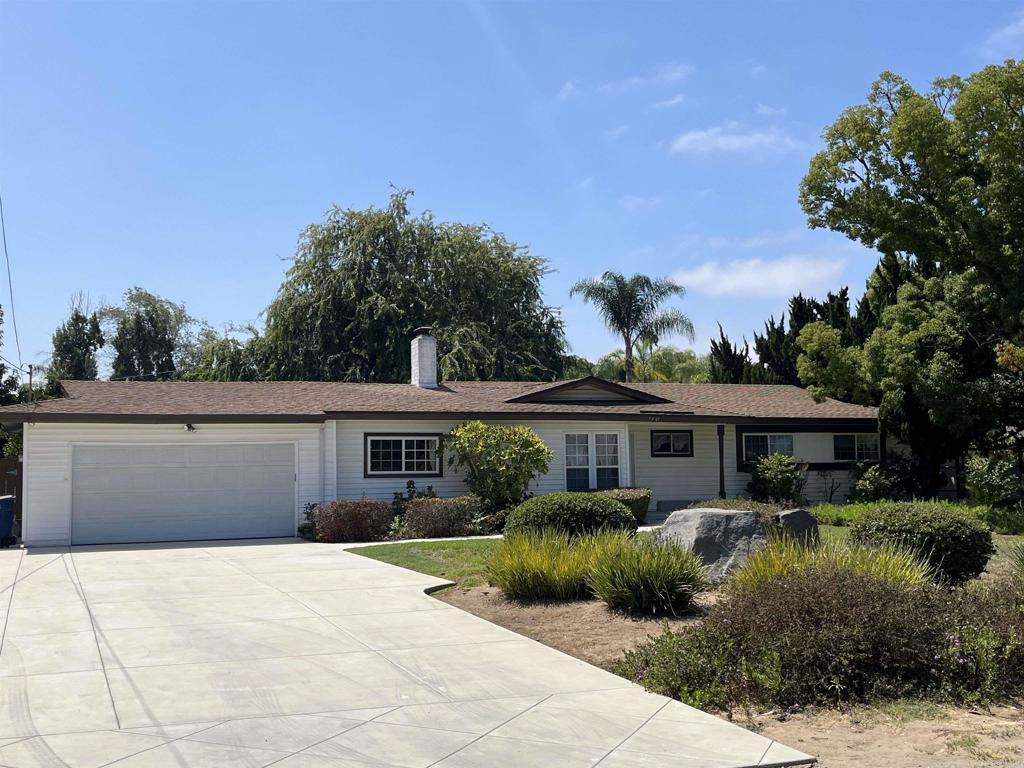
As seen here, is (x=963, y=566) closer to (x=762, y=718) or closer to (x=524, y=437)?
(x=762, y=718)

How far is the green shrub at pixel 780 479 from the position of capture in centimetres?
2400

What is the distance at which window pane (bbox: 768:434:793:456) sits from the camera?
2603 centimetres

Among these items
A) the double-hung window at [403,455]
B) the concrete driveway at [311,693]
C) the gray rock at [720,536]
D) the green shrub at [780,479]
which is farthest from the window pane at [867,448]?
the concrete driveway at [311,693]

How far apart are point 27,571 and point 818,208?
19056 mm

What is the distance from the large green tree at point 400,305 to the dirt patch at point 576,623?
2857 centimetres

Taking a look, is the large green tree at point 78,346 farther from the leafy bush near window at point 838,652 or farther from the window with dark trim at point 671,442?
the leafy bush near window at point 838,652

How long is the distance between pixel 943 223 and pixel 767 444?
7812 millimetres

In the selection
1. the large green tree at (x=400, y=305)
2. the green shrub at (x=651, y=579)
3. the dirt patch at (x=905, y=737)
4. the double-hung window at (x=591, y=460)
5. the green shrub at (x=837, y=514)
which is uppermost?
the large green tree at (x=400, y=305)

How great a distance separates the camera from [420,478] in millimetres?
21672

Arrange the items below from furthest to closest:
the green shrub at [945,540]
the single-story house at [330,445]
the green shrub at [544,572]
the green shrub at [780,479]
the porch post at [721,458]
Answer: the porch post at [721,458] → the green shrub at [780,479] → the single-story house at [330,445] → the green shrub at [945,540] → the green shrub at [544,572]

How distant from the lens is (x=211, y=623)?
9664mm

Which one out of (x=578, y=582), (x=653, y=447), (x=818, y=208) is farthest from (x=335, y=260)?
(x=578, y=582)

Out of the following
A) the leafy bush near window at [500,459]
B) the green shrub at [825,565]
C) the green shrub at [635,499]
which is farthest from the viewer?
the leafy bush near window at [500,459]

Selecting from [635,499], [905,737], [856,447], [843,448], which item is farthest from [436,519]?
[856,447]
